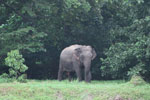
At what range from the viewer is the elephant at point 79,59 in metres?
15.5

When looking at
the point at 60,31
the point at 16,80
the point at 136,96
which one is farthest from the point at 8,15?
the point at 136,96

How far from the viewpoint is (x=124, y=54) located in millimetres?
16828

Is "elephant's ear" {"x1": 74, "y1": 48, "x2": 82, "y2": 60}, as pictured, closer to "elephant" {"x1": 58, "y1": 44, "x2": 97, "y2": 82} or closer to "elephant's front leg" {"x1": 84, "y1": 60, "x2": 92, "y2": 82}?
"elephant" {"x1": 58, "y1": 44, "x2": 97, "y2": 82}

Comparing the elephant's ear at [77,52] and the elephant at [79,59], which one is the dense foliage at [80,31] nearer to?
the elephant at [79,59]

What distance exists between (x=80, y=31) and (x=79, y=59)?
489cm

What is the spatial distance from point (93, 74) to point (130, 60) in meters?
4.43

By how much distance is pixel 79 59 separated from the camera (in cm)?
1612

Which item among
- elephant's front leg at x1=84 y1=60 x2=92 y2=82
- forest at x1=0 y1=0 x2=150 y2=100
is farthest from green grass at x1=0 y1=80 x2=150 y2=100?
elephant's front leg at x1=84 y1=60 x2=92 y2=82

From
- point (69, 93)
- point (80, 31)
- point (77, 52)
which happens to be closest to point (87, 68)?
point (77, 52)

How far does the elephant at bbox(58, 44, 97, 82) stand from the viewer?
51.0 ft

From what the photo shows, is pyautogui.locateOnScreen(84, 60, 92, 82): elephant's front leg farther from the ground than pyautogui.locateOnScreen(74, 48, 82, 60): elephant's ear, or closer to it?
closer to it

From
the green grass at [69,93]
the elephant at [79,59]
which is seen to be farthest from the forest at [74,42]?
the elephant at [79,59]

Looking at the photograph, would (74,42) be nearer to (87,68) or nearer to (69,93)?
(87,68)

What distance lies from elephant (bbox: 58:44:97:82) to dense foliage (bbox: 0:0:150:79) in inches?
48.4
